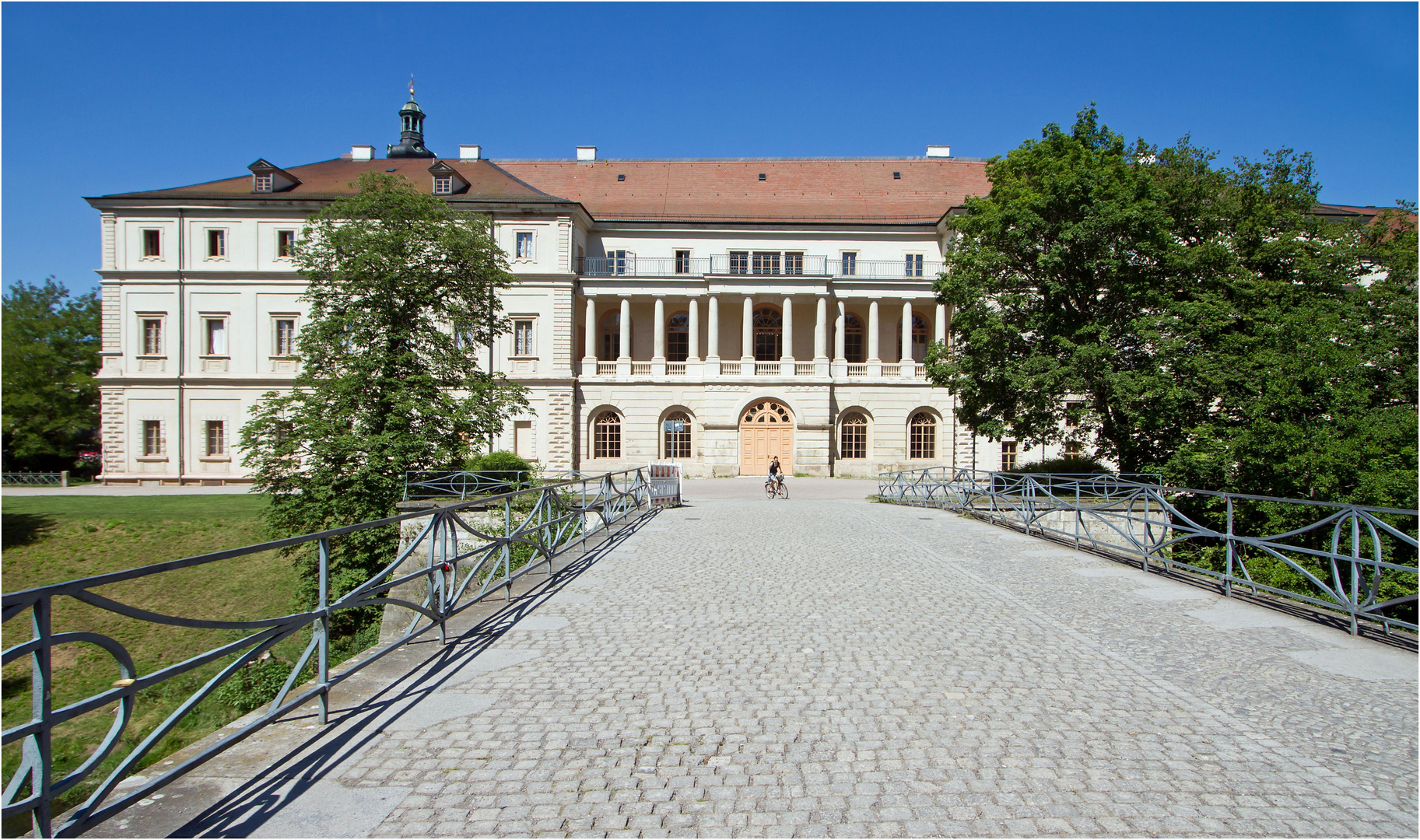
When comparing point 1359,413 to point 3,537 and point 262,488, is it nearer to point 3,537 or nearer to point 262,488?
point 262,488

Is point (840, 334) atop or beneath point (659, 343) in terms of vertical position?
atop

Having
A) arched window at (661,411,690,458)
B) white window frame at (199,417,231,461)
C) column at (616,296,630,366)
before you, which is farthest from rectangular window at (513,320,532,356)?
white window frame at (199,417,231,461)

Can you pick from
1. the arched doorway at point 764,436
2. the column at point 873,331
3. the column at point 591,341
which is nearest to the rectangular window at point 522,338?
the column at point 591,341

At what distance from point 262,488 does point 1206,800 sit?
75.6 ft

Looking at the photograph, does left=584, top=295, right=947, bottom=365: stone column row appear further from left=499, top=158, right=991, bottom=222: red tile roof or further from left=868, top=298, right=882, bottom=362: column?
left=499, top=158, right=991, bottom=222: red tile roof

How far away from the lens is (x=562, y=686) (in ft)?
17.8

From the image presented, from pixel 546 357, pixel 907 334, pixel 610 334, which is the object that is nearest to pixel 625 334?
pixel 610 334

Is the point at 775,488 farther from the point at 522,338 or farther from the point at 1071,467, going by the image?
the point at 522,338

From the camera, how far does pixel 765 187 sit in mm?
47812

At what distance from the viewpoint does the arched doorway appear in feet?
130

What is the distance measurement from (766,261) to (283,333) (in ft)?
88.9

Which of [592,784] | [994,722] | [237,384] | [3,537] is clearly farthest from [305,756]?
[237,384]

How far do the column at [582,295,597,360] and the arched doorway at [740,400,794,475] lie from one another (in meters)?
8.69

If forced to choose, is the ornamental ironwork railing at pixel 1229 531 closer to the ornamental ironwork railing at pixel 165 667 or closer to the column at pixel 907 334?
the ornamental ironwork railing at pixel 165 667
